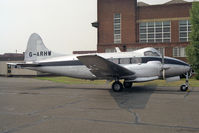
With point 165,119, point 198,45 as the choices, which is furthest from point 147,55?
point 198,45

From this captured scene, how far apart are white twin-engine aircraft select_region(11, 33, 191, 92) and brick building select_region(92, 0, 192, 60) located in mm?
25113

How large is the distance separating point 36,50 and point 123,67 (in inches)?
423

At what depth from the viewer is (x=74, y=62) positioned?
→ 1939cm

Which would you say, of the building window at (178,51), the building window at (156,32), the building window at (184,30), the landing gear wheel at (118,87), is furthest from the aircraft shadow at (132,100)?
the building window at (184,30)

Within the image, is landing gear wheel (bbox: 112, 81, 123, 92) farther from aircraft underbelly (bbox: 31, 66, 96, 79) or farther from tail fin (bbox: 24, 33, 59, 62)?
tail fin (bbox: 24, 33, 59, 62)

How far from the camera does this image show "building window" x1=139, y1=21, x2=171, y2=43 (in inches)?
1737

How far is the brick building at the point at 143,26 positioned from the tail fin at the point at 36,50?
24.0 m

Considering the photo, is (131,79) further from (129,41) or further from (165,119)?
(129,41)

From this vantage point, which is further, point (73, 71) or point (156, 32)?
point (156, 32)

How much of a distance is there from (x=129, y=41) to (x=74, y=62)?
2909cm

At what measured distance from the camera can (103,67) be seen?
612 inches

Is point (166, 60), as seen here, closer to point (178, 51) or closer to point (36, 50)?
point (36, 50)

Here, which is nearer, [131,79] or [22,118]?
[22,118]

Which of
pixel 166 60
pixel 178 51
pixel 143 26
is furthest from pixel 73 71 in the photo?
pixel 143 26
